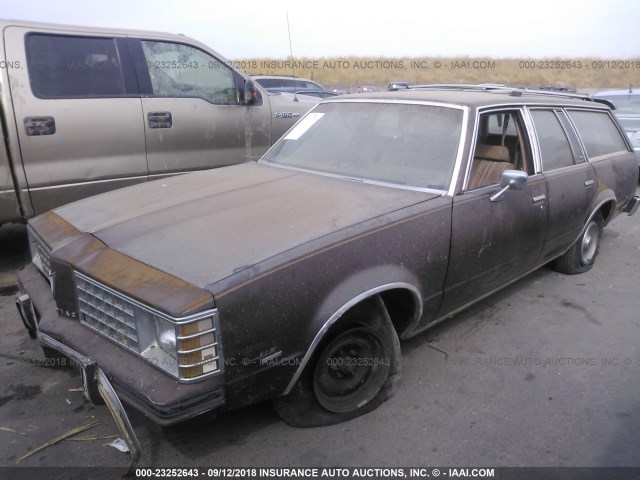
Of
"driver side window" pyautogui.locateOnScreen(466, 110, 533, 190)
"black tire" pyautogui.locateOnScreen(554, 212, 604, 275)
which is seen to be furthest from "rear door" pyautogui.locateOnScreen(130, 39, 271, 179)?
"black tire" pyautogui.locateOnScreen(554, 212, 604, 275)

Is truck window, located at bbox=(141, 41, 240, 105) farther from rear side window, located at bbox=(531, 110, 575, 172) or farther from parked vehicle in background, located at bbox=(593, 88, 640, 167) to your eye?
parked vehicle in background, located at bbox=(593, 88, 640, 167)

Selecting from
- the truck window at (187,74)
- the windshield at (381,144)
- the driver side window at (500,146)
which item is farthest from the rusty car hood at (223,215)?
the truck window at (187,74)

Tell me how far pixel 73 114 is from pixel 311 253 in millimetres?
3252

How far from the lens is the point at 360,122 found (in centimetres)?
354

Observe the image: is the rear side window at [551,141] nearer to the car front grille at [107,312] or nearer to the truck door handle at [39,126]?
the car front grille at [107,312]

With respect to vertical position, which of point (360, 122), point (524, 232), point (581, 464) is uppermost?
point (360, 122)

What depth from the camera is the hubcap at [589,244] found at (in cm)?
464

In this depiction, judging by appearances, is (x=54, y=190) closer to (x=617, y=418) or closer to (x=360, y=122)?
(x=360, y=122)

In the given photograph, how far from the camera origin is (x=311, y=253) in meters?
2.24

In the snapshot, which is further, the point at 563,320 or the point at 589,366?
the point at 563,320

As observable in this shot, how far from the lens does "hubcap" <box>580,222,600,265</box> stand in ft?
15.2

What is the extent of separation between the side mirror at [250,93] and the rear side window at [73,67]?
132 cm

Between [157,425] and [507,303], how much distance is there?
10.0ft

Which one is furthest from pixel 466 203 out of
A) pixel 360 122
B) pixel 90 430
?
pixel 90 430
